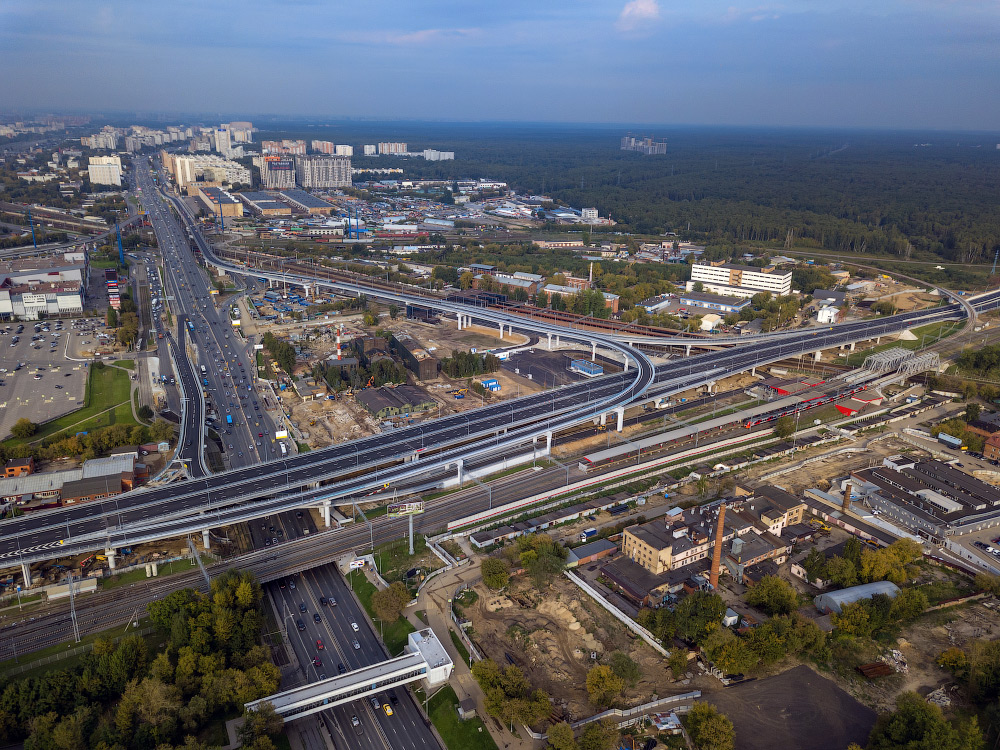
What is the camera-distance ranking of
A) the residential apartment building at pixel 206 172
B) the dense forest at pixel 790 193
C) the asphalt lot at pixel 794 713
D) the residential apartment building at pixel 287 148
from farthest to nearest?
1. the residential apartment building at pixel 287 148
2. the residential apartment building at pixel 206 172
3. the dense forest at pixel 790 193
4. the asphalt lot at pixel 794 713

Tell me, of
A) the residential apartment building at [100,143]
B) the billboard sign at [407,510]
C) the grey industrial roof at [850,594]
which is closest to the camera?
the grey industrial roof at [850,594]

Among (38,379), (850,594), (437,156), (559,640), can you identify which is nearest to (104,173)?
(437,156)

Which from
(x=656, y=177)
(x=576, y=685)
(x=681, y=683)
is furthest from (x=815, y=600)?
(x=656, y=177)

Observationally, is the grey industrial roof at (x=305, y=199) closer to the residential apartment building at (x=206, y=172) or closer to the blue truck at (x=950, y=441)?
the residential apartment building at (x=206, y=172)

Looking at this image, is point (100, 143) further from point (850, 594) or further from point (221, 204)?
point (850, 594)

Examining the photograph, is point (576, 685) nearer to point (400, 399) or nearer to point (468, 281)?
point (400, 399)

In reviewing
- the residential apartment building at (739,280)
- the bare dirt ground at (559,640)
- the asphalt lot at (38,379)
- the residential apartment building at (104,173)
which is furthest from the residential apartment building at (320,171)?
the bare dirt ground at (559,640)
